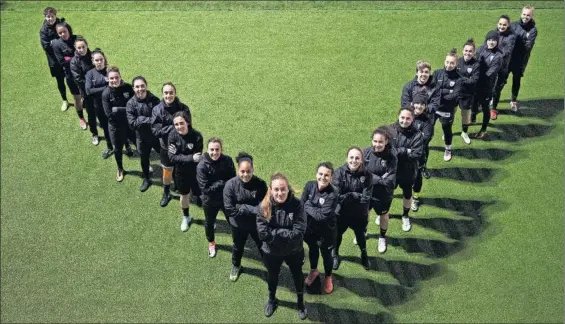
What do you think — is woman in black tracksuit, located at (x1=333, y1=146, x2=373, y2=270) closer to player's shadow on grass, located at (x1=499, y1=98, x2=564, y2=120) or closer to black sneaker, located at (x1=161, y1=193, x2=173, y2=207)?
black sneaker, located at (x1=161, y1=193, x2=173, y2=207)

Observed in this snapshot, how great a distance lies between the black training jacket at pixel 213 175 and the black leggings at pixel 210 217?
0.14m

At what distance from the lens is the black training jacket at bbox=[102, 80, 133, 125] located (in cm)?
796

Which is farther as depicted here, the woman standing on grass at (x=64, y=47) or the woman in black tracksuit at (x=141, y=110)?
the woman standing on grass at (x=64, y=47)

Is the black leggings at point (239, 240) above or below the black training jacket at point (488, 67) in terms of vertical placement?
below

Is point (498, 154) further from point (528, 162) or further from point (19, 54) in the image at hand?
point (19, 54)

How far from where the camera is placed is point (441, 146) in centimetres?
→ 950

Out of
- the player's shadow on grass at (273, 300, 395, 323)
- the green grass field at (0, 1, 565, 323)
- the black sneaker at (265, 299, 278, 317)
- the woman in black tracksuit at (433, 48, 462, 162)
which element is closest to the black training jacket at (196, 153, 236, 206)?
the green grass field at (0, 1, 565, 323)

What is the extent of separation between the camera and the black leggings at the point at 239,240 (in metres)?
6.69

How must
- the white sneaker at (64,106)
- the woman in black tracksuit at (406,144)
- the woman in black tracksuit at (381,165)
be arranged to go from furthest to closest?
1. the white sneaker at (64,106)
2. the woman in black tracksuit at (406,144)
3. the woman in black tracksuit at (381,165)

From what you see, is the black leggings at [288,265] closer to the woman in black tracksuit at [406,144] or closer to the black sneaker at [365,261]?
the black sneaker at [365,261]

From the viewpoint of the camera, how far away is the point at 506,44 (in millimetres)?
9305

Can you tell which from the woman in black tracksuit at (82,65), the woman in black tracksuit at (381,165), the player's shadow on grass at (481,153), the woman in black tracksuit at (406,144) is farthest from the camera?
the player's shadow on grass at (481,153)

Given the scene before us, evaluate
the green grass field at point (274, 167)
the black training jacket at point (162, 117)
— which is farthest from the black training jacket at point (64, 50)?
the black training jacket at point (162, 117)

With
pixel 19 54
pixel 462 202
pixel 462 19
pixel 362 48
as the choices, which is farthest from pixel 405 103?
pixel 19 54
